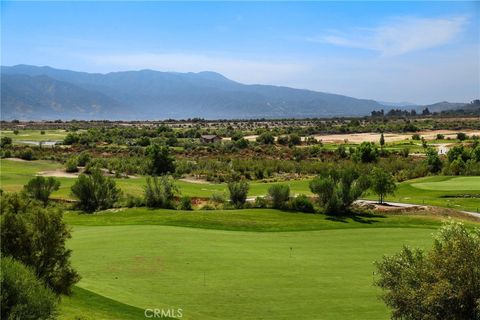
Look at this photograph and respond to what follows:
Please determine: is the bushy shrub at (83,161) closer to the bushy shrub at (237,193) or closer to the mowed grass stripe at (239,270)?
the bushy shrub at (237,193)

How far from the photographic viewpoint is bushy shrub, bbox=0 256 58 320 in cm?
1008

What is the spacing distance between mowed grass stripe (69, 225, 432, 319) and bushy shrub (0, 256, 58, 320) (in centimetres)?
538

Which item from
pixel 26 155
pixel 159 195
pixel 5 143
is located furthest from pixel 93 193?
pixel 5 143

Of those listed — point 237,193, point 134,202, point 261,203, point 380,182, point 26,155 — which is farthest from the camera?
point 26,155

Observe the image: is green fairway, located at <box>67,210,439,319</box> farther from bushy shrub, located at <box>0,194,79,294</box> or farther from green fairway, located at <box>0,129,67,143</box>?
green fairway, located at <box>0,129,67,143</box>

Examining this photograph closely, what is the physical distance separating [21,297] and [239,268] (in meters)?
10.3

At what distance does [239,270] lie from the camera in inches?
758

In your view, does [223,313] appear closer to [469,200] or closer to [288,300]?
[288,300]

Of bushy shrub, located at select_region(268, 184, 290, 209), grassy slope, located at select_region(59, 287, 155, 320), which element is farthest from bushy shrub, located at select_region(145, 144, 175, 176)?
grassy slope, located at select_region(59, 287, 155, 320)

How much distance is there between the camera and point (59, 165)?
7506 cm

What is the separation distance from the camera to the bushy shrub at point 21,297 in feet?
33.1

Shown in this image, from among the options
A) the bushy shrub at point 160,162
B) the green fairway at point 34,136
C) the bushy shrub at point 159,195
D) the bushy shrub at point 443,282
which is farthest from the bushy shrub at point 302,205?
the green fairway at point 34,136

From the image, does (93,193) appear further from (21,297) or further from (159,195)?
(21,297)

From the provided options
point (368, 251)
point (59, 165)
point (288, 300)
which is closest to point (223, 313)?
point (288, 300)
